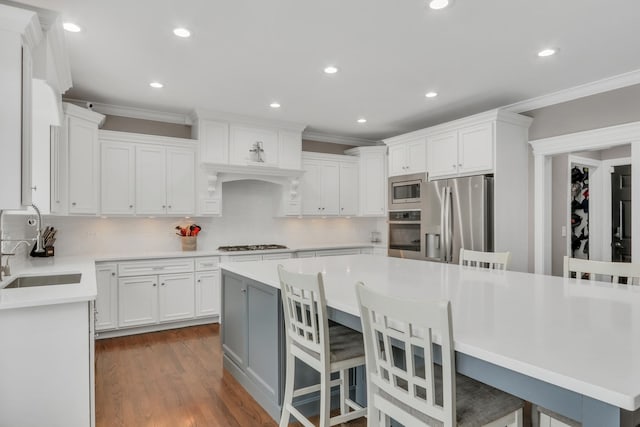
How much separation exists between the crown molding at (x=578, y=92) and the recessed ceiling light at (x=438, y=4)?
2.21 metres

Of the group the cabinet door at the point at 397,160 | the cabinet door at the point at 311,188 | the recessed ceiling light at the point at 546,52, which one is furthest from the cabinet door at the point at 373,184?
the recessed ceiling light at the point at 546,52

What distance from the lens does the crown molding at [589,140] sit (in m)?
3.47

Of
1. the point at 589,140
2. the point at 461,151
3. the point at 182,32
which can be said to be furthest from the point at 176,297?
the point at 589,140

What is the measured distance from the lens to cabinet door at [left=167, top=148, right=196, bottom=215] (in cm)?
462

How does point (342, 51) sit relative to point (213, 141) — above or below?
above

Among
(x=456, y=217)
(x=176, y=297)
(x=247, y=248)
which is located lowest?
(x=176, y=297)

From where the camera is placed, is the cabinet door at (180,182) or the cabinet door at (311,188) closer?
the cabinet door at (180,182)

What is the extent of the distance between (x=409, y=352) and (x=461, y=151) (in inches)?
142

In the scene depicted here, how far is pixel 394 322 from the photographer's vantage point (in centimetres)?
146

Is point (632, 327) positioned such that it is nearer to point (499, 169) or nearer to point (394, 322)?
point (394, 322)

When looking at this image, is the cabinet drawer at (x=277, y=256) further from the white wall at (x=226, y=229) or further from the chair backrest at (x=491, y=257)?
the chair backrest at (x=491, y=257)

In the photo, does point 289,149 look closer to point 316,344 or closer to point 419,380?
point 316,344

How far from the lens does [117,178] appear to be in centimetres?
432

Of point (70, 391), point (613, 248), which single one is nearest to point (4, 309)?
point (70, 391)
